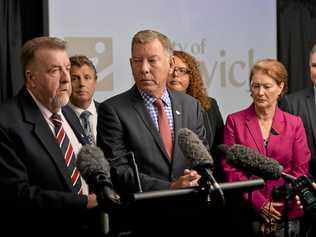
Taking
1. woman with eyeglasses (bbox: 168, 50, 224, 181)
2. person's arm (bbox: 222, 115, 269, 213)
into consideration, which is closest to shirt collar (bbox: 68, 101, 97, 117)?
woman with eyeglasses (bbox: 168, 50, 224, 181)

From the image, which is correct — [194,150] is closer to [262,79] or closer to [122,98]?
[122,98]

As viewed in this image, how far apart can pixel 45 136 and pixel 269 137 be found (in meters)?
1.36

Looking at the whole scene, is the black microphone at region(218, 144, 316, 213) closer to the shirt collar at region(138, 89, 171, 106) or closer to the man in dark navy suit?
the man in dark navy suit

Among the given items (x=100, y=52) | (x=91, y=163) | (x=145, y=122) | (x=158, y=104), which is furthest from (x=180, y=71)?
(x=91, y=163)

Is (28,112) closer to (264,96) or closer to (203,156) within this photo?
(203,156)

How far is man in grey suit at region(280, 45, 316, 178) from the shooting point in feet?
12.2

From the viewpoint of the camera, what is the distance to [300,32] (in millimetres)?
5707

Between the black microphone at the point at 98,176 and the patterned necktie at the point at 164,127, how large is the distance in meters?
0.83

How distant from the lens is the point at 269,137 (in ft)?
11.5

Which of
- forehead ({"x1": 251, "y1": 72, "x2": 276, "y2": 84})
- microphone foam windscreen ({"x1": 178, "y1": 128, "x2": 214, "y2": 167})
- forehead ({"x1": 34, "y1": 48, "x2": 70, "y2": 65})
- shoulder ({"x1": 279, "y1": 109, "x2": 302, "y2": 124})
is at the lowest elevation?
shoulder ({"x1": 279, "y1": 109, "x2": 302, "y2": 124})

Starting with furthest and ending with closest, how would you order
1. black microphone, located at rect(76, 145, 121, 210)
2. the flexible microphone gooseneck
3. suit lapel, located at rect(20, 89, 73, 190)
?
suit lapel, located at rect(20, 89, 73, 190) < the flexible microphone gooseneck < black microphone, located at rect(76, 145, 121, 210)

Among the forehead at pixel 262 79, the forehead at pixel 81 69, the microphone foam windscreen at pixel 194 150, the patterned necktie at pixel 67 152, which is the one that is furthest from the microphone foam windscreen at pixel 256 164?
the forehead at pixel 81 69

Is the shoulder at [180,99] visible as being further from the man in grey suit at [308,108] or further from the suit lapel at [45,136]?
the man in grey suit at [308,108]

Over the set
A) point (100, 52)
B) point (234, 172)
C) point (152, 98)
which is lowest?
point (234, 172)
